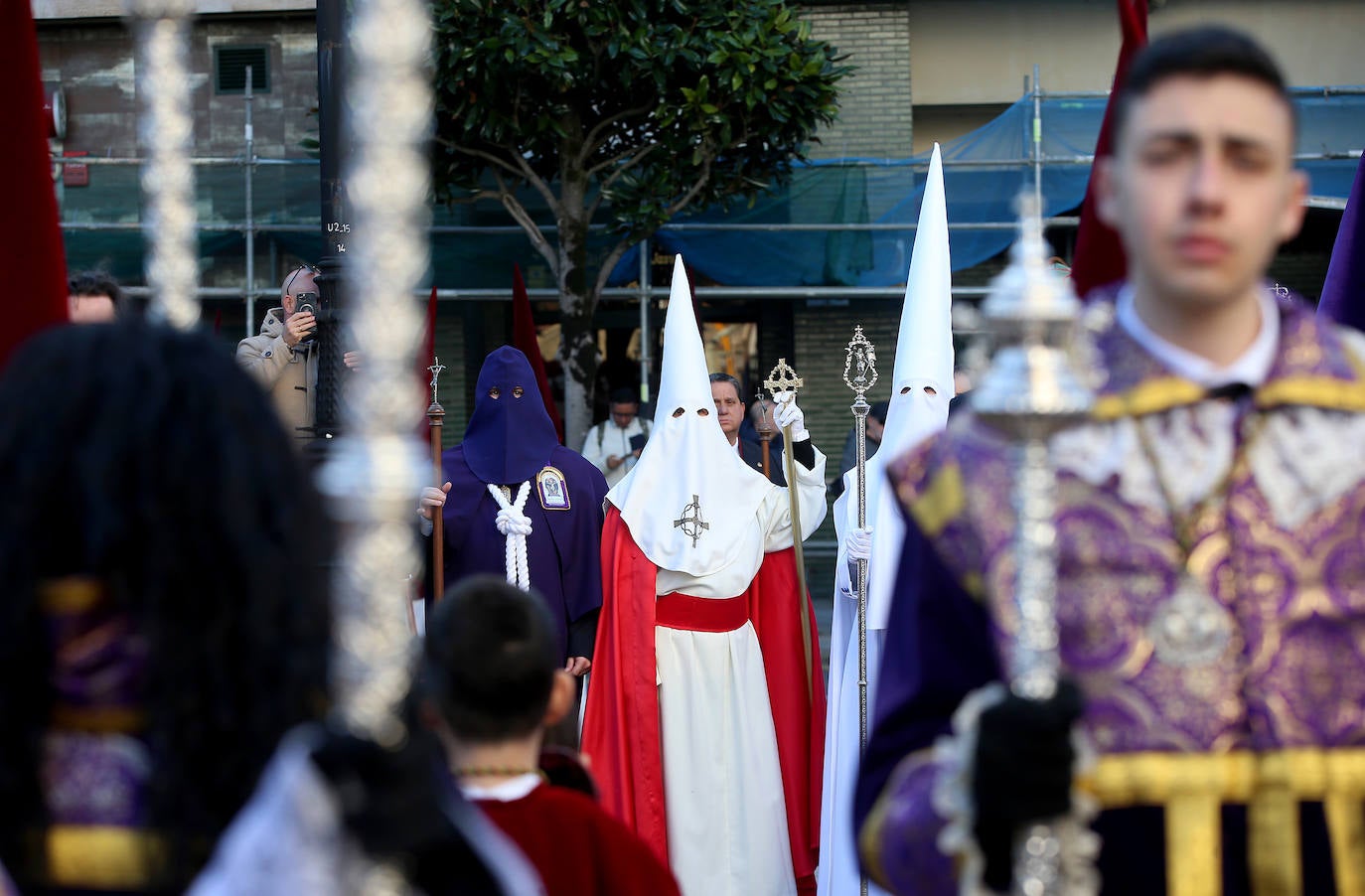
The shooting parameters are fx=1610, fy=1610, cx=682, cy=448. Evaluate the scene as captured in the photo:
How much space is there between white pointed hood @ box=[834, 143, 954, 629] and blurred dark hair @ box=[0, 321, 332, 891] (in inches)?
177

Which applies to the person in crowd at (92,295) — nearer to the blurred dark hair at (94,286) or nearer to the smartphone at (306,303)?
the blurred dark hair at (94,286)

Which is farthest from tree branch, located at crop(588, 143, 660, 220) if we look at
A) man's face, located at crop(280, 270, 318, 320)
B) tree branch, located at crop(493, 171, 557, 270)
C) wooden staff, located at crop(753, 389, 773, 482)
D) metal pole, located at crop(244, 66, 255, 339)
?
man's face, located at crop(280, 270, 318, 320)

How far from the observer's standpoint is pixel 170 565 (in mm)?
1847

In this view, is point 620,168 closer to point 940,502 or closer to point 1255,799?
point 940,502

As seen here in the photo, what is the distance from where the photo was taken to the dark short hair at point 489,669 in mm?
2701

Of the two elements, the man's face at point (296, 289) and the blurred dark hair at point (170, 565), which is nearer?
the blurred dark hair at point (170, 565)

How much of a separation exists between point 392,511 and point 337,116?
3.57m

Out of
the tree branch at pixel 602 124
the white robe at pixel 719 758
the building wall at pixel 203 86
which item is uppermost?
the building wall at pixel 203 86

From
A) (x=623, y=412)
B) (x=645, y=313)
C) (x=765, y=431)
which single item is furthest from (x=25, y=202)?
(x=645, y=313)

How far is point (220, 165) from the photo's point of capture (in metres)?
14.1

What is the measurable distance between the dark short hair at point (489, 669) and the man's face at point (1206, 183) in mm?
1232

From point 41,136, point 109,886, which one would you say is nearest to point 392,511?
point 109,886

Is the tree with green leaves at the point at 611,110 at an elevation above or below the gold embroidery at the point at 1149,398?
above

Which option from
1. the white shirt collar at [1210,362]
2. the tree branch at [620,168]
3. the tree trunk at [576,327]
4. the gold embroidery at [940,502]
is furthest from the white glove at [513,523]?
the tree branch at [620,168]
